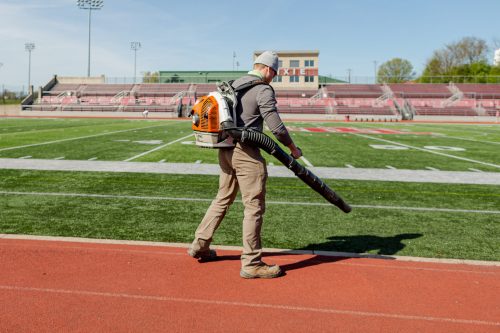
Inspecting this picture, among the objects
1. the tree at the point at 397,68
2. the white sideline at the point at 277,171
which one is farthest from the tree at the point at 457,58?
the white sideline at the point at 277,171

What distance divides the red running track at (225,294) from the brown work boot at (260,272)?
7cm

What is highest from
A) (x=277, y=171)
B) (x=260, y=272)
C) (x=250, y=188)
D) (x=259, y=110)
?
(x=259, y=110)

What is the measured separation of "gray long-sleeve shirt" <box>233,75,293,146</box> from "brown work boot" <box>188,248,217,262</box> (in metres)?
1.38

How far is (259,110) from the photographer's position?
157 inches

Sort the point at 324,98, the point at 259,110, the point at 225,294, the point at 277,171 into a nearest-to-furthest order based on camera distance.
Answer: the point at 225,294 → the point at 259,110 → the point at 277,171 → the point at 324,98

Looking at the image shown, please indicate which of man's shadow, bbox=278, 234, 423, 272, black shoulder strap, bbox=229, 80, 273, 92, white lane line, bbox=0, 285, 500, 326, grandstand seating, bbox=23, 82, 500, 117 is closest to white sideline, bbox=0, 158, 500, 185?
man's shadow, bbox=278, 234, 423, 272

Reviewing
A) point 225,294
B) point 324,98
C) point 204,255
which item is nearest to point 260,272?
point 225,294

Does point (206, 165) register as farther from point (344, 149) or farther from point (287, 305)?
point (287, 305)

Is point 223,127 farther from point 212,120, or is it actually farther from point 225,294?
point 225,294

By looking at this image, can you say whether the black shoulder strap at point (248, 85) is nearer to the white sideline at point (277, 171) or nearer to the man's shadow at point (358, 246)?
the man's shadow at point (358, 246)

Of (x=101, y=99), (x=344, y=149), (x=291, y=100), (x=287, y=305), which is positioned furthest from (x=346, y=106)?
(x=287, y=305)

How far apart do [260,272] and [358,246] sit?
5.45 ft

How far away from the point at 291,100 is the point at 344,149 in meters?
45.5

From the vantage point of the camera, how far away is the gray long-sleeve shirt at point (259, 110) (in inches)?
152
